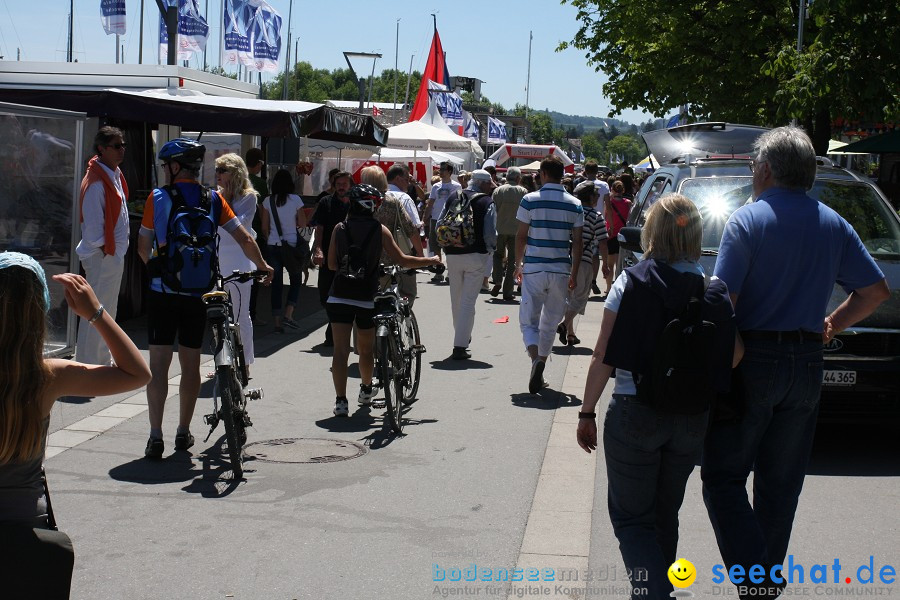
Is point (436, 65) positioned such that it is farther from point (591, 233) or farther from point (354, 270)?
point (354, 270)

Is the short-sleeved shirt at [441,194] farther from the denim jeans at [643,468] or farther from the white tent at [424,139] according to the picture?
the denim jeans at [643,468]

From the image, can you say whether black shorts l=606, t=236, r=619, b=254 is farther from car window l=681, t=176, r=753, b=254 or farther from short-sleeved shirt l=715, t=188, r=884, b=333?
short-sleeved shirt l=715, t=188, r=884, b=333

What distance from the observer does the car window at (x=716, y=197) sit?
8474mm

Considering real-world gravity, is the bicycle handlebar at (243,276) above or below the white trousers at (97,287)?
above

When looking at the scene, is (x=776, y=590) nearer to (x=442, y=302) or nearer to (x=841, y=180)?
(x=841, y=180)

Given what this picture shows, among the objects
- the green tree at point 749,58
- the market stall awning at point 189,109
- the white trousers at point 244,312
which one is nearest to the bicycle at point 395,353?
the white trousers at point 244,312

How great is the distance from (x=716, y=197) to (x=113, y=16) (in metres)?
34.8

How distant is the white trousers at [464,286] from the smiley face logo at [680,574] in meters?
6.68

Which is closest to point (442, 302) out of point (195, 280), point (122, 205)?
point (122, 205)

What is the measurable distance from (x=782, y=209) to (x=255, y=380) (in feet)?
20.2

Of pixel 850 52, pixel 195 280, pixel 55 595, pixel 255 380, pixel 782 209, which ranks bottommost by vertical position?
pixel 255 380

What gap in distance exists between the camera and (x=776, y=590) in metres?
4.45

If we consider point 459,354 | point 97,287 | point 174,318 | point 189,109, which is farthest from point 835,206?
point 189,109

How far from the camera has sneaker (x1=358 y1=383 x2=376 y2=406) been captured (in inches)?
345
